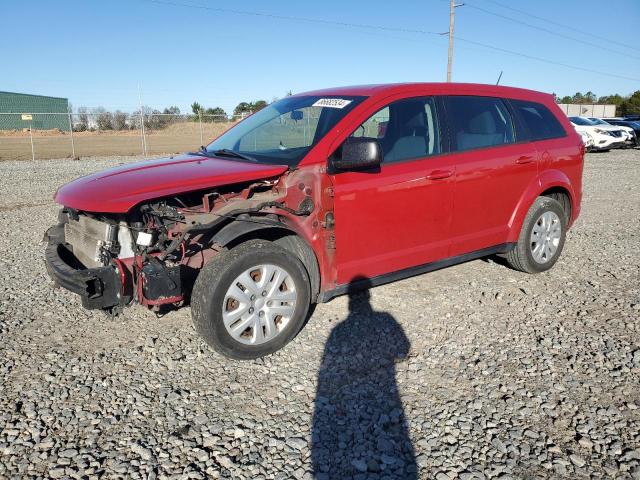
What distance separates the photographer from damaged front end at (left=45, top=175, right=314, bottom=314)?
336 cm

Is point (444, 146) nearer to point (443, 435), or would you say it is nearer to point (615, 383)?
point (615, 383)

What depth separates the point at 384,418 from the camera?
298cm

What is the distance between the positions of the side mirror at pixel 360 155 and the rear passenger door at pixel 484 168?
1.13 meters

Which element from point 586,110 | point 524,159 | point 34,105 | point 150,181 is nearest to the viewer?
point 150,181

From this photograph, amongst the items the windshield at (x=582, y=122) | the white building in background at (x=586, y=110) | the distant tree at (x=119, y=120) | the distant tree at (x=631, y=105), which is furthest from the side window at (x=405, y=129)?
the distant tree at (x=631, y=105)

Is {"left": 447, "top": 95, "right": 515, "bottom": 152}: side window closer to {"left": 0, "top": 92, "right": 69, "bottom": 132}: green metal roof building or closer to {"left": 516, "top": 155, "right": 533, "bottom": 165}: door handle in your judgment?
{"left": 516, "top": 155, "right": 533, "bottom": 165}: door handle

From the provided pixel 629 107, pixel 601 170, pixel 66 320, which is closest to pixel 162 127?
pixel 601 170

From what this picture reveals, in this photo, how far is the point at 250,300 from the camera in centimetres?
357

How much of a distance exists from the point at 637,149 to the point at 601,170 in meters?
10.3

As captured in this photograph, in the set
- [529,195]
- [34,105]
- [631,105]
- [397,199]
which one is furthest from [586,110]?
[34,105]

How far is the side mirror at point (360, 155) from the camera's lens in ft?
12.0

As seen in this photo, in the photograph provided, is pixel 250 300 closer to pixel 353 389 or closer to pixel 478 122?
pixel 353 389

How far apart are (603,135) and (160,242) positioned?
74.2 feet

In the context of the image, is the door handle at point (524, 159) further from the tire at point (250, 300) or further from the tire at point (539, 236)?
the tire at point (250, 300)
